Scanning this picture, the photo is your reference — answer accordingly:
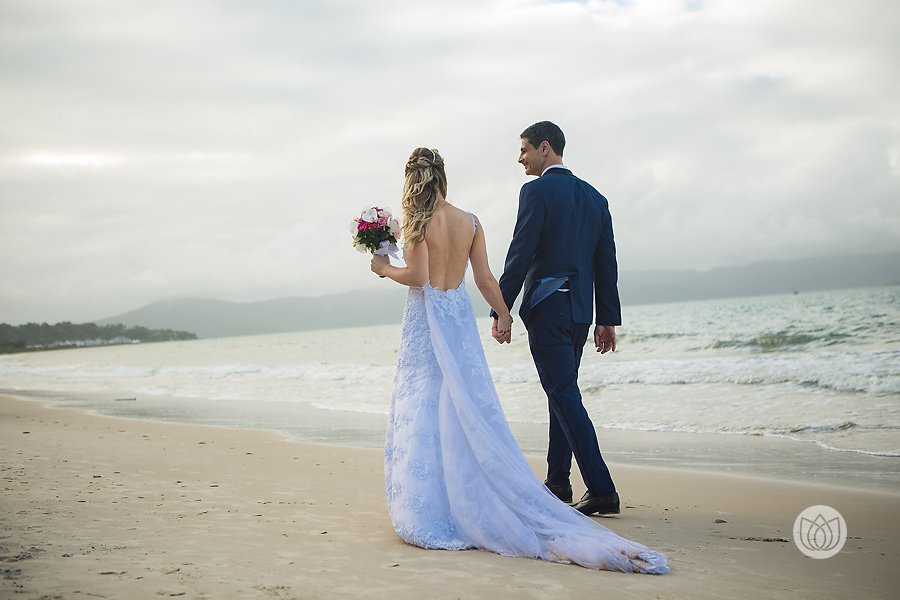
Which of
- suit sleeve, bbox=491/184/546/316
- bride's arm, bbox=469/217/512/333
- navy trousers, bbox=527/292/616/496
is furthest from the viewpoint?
suit sleeve, bbox=491/184/546/316

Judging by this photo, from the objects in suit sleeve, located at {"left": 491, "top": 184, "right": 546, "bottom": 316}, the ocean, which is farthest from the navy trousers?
the ocean

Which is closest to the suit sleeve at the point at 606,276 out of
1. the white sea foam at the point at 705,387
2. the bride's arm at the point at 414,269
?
the bride's arm at the point at 414,269

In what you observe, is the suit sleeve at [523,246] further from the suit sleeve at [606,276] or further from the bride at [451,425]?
the suit sleeve at [606,276]

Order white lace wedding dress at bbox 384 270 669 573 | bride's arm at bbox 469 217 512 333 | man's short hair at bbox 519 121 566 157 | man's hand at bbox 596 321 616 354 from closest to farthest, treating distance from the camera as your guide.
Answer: white lace wedding dress at bbox 384 270 669 573 → bride's arm at bbox 469 217 512 333 → man's short hair at bbox 519 121 566 157 → man's hand at bbox 596 321 616 354

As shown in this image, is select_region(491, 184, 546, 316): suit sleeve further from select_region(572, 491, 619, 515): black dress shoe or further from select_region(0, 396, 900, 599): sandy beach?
select_region(0, 396, 900, 599): sandy beach

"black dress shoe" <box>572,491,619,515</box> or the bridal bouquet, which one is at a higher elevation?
the bridal bouquet

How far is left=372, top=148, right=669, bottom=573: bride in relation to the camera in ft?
10.1

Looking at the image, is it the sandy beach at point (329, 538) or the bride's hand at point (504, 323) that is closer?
the sandy beach at point (329, 538)

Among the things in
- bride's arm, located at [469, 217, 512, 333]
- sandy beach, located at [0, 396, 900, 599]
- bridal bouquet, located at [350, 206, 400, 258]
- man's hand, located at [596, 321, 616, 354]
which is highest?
bridal bouquet, located at [350, 206, 400, 258]

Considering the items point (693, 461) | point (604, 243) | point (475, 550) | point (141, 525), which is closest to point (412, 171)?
point (604, 243)

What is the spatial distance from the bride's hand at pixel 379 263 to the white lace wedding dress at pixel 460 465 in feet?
0.71

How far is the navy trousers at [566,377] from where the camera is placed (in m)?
3.72

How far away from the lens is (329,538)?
3.29 metres

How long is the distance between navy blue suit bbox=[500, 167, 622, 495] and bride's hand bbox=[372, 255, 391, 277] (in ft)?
2.48
